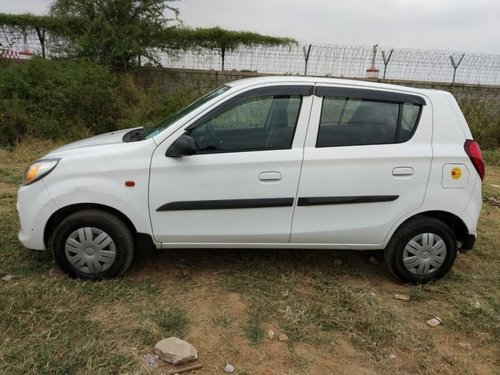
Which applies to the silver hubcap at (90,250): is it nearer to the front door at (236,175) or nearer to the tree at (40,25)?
the front door at (236,175)

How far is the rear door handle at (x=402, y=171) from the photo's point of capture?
3580 mm

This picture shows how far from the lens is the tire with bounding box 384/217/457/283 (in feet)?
12.3

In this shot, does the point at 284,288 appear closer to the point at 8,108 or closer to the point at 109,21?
the point at 8,108

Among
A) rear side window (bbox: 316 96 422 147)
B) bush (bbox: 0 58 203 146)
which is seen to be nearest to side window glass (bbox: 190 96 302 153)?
rear side window (bbox: 316 96 422 147)

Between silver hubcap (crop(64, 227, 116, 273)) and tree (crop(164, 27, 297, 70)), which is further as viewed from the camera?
tree (crop(164, 27, 297, 70))

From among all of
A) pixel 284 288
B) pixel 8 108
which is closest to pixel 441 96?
pixel 284 288

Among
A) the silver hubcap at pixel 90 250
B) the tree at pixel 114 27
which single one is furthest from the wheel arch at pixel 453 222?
the tree at pixel 114 27

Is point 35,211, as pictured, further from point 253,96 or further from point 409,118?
point 409,118

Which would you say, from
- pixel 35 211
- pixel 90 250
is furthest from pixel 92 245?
pixel 35 211

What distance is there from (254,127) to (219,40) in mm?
9672

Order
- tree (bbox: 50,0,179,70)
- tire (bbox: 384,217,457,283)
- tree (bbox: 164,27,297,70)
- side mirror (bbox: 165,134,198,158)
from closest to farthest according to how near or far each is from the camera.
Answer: side mirror (bbox: 165,134,198,158) → tire (bbox: 384,217,457,283) → tree (bbox: 50,0,179,70) → tree (bbox: 164,27,297,70)

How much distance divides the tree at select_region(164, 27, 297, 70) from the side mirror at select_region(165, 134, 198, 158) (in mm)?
9448

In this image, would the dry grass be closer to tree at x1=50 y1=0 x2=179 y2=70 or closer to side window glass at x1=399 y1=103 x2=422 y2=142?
side window glass at x1=399 y1=103 x2=422 y2=142

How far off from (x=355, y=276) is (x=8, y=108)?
7.60 meters
